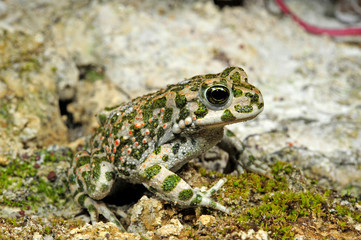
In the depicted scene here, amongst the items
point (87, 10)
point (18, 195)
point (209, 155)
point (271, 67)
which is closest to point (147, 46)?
point (87, 10)

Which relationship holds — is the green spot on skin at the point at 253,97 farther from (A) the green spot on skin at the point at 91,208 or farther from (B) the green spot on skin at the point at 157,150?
(A) the green spot on skin at the point at 91,208

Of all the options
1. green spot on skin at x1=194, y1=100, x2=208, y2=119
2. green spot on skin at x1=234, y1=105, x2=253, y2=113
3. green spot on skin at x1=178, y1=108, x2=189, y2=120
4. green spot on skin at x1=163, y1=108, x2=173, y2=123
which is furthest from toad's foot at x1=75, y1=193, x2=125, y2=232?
green spot on skin at x1=234, y1=105, x2=253, y2=113

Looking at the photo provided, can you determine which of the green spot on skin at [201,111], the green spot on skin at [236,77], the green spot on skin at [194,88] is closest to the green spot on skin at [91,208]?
the green spot on skin at [201,111]

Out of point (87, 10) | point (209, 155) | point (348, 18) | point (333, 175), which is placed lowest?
point (333, 175)

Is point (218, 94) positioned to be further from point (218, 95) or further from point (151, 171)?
point (151, 171)

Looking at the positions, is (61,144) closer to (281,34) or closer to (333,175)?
(333,175)

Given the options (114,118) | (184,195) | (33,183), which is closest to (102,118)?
(114,118)
